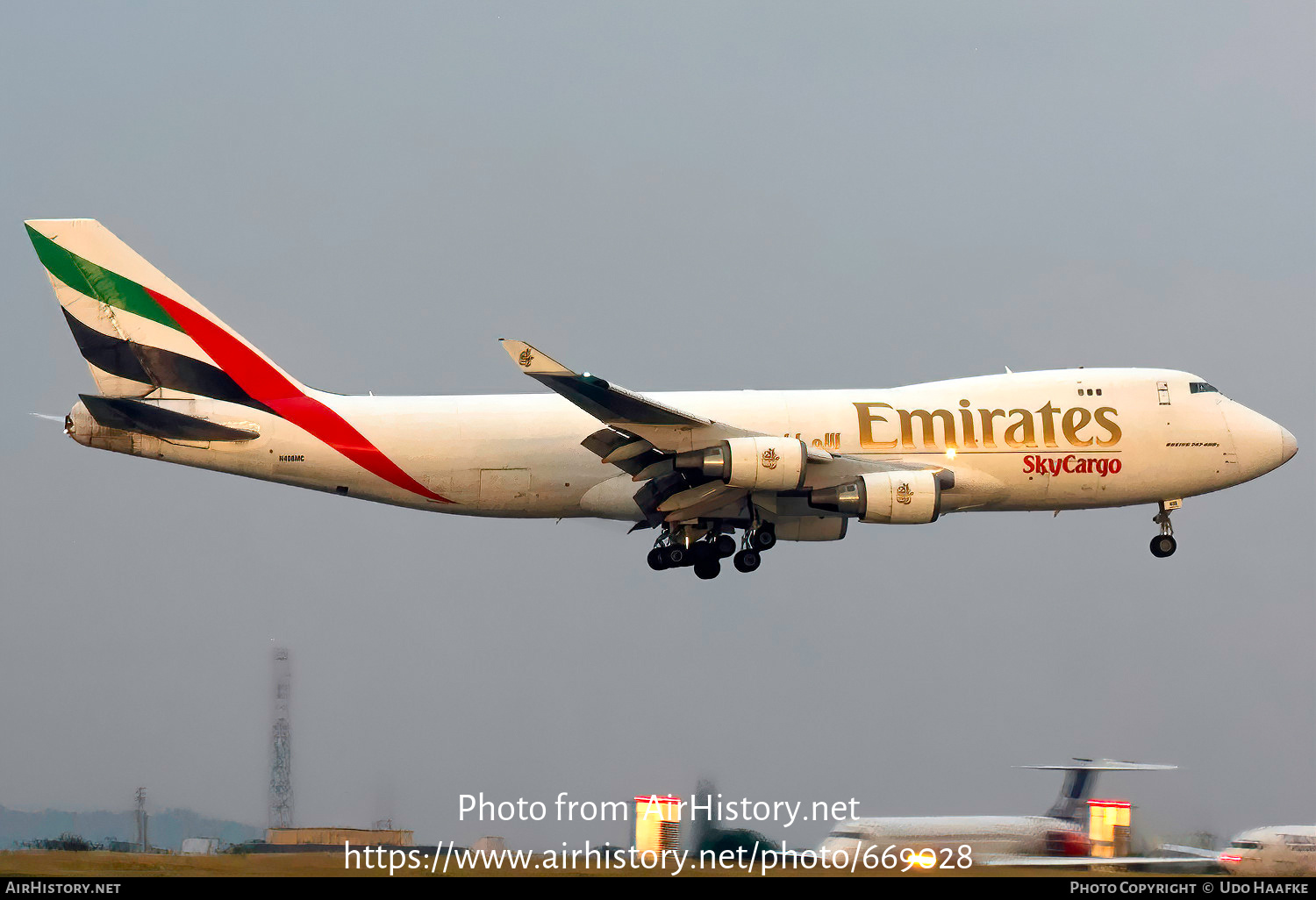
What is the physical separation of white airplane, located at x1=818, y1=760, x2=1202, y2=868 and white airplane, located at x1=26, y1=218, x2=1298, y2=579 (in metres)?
9.20

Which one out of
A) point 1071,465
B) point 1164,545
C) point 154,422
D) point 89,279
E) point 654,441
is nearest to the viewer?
point 654,441

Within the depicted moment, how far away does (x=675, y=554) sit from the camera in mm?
37031

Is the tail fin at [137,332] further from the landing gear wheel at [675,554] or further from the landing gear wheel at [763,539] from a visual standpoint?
the landing gear wheel at [763,539]

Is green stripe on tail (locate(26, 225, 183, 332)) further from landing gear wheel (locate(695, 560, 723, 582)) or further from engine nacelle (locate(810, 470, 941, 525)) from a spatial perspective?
engine nacelle (locate(810, 470, 941, 525))

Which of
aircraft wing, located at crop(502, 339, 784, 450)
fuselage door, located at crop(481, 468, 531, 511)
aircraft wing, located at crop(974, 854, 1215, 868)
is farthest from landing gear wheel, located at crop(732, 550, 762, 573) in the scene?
aircraft wing, located at crop(974, 854, 1215, 868)

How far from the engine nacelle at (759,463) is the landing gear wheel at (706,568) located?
394cm

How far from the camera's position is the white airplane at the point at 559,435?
119 feet

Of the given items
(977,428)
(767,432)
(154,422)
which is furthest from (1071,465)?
(154,422)

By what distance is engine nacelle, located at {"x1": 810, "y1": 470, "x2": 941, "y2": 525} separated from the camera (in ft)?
114

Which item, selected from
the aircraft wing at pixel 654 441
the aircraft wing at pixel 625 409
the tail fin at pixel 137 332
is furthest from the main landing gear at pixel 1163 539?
the tail fin at pixel 137 332

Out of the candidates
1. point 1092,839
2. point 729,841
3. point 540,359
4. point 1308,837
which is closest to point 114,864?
point 729,841

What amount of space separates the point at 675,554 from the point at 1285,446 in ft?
55.5

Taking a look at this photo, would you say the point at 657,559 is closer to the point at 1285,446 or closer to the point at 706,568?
the point at 706,568
